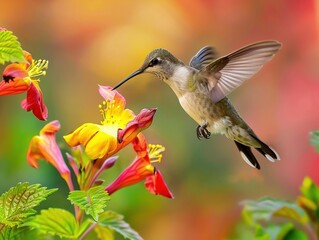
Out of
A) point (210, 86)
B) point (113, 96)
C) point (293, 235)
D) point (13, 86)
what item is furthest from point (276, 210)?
point (13, 86)

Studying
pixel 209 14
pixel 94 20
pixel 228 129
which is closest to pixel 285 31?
pixel 209 14

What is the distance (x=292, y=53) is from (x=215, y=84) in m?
0.96

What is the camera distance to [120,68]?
6.66 feet

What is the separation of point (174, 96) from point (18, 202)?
4.25ft

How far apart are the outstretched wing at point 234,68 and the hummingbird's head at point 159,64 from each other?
47mm

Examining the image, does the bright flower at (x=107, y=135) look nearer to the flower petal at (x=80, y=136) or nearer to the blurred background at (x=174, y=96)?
the flower petal at (x=80, y=136)

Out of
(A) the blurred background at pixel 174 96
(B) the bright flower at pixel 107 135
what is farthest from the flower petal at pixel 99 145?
(A) the blurred background at pixel 174 96

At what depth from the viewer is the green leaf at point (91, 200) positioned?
62 cm

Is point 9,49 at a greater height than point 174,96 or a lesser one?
greater

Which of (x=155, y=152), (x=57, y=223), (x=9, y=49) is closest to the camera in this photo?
(x=9, y=49)

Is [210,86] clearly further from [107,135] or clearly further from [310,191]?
[107,135]

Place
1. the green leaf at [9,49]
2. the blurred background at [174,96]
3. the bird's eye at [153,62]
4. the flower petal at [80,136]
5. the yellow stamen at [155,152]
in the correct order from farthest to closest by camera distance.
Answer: the blurred background at [174,96] → the bird's eye at [153,62] → the yellow stamen at [155,152] → the flower petal at [80,136] → the green leaf at [9,49]

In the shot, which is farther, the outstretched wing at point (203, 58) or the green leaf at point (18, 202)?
the outstretched wing at point (203, 58)

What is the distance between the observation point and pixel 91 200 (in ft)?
2.09
